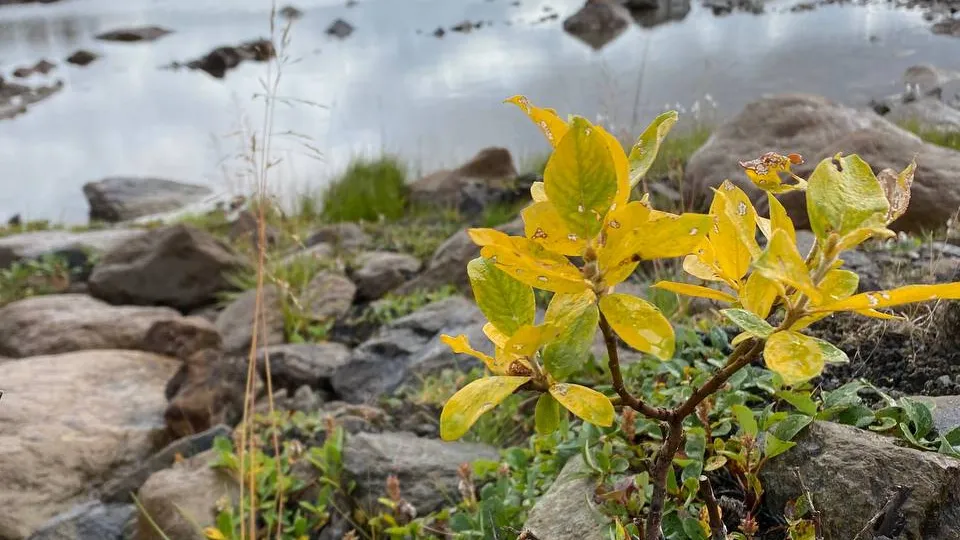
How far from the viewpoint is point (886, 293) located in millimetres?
554

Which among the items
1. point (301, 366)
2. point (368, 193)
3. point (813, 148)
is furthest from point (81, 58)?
point (813, 148)

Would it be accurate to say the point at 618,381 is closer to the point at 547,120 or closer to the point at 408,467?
the point at 547,120

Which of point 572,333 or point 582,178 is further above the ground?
point 582,178

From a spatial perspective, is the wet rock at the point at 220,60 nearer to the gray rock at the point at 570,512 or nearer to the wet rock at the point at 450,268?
the wet rock at the point at 450,268

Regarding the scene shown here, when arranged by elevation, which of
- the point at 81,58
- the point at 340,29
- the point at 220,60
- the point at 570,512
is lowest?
the point at 570,512

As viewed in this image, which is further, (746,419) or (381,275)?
(381,275)

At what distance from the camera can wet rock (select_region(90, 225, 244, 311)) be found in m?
5.18

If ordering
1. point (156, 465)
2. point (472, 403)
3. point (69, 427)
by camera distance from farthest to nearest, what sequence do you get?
point (69, 427)
point (156, 465)
point (472, 403)

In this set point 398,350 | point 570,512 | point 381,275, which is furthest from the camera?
point 381,275

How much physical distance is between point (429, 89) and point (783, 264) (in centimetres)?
1212

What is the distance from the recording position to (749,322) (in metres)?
0.61

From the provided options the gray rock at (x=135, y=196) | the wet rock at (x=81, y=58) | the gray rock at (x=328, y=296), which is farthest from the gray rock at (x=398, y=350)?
the wet rock at (x=81, y=58)

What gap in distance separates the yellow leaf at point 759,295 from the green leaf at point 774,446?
474mm

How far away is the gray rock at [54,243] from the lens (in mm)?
6133
